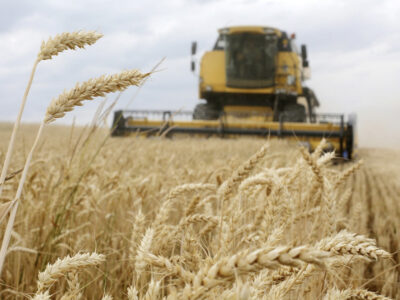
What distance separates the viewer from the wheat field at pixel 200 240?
682 mm

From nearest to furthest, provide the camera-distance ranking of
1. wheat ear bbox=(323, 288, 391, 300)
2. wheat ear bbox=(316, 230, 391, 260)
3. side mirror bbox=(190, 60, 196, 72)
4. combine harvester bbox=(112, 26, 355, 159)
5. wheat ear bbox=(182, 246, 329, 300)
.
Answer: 1. wheat ear bbox=(182, 246, 329, 300)
2. wheat ear bbox=(316, 230, 391, 260)
3. wheat ear bbox=(323, 288, 391, 300)
4. combine harvester bbox=(112, 26, 355, 159)
5. side mirror bbox=(190, 60, 196, 72)

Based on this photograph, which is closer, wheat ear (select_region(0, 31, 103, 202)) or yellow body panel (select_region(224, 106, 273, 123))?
wheat ear (select_region(0, 31, 103, 202))

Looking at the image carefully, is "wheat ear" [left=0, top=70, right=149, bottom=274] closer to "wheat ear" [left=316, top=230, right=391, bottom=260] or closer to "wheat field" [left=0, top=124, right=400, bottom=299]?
"wheat field" [left=0, top=124, right=400, bottom=299]

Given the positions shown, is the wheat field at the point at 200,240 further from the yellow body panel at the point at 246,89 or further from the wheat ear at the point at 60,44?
the yellow body panel at the point at 246,89

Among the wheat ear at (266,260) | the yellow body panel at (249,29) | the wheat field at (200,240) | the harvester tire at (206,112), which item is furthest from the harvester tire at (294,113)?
the wheat ear at (266,260)

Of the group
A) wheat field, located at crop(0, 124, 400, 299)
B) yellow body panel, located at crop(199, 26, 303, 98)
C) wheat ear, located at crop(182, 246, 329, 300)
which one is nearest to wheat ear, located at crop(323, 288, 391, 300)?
wheat field, located at crop(0, 124, 400, 299)

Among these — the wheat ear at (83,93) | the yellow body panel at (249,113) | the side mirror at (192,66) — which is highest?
the side mirror at (192,66)

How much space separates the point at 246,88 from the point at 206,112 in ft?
4.43

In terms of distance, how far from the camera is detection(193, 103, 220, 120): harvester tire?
1261 cm

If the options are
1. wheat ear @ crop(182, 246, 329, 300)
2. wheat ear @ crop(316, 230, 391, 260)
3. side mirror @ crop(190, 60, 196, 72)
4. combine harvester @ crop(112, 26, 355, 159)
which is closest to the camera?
wheat ear @ crop(182, 246, 329, 300)

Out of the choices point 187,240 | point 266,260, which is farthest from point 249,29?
point 266,260

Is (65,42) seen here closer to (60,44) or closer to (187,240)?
(60,44)

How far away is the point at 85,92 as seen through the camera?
2.41 feet

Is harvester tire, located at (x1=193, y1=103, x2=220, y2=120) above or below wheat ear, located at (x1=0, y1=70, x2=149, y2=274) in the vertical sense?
above
